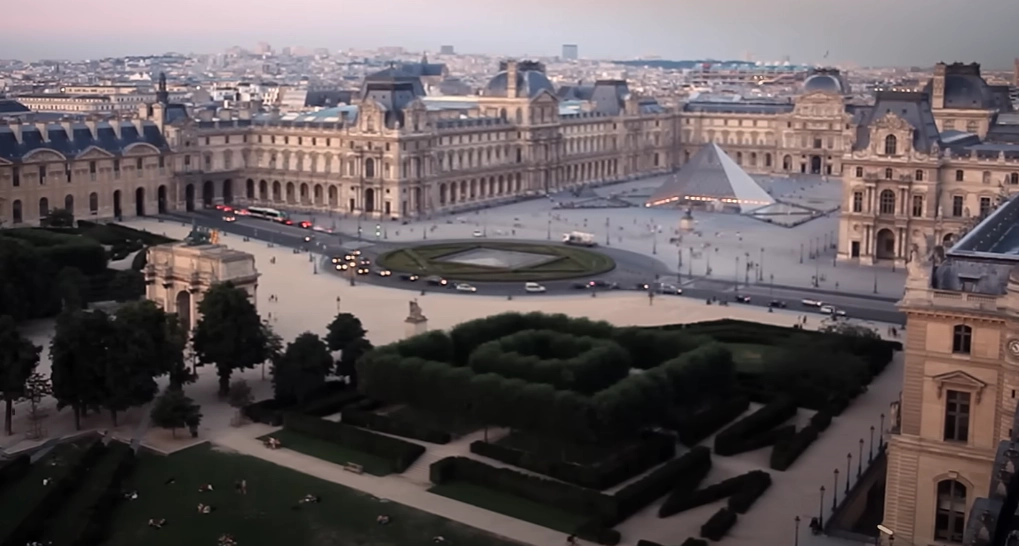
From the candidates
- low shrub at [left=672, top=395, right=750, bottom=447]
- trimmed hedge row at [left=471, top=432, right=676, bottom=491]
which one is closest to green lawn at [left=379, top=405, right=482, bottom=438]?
trimmed hedge row at [left=471, top=432, right=676, bottom=491]

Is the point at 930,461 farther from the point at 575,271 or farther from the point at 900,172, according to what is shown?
the point at 900,172

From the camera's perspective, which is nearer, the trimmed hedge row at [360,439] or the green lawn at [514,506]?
the green lawn at [514,506]

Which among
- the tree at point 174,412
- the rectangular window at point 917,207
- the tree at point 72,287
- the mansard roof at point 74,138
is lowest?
the tree at point 174,412

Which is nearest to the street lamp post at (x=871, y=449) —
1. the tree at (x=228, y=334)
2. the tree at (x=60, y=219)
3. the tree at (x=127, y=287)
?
the tree at (x=228, y=334)

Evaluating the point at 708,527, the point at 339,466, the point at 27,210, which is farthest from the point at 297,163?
the point at 708,527

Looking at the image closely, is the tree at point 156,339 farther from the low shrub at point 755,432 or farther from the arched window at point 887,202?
the arched window at point 887,202

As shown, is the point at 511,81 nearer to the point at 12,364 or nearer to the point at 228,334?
the point at 228,334

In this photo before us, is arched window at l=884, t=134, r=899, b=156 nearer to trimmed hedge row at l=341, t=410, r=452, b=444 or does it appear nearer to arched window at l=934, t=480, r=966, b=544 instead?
trimmed hedge row at l=341, t=410, r=452, b=444
